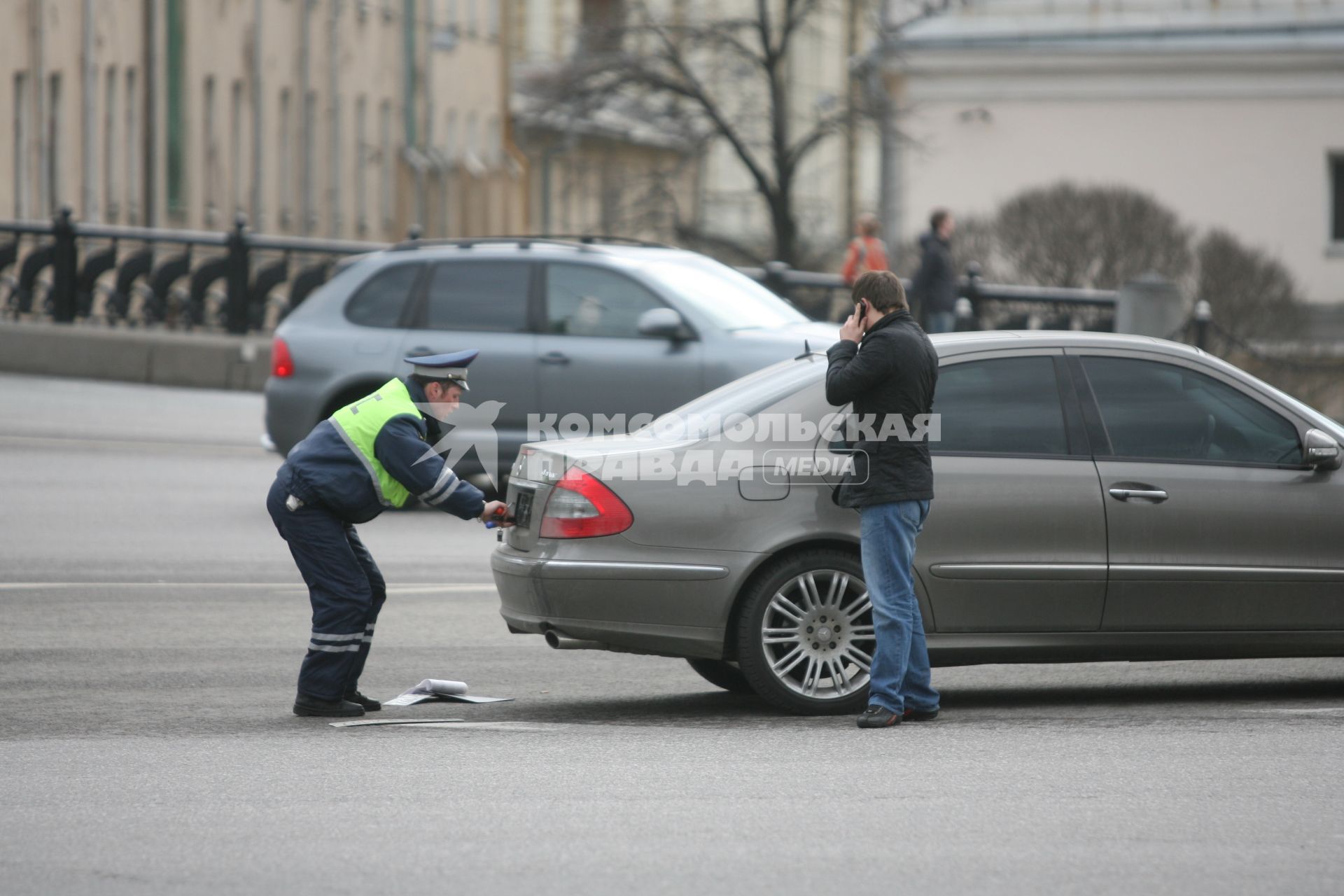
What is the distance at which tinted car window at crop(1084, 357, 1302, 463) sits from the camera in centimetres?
866

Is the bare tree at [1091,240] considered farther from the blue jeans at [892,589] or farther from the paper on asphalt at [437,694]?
the blue jeans at [892,589]

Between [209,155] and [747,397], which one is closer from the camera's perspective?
[747,397]

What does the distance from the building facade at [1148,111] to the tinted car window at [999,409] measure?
24.5 metres

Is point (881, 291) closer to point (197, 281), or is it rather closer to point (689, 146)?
point (197, 281)

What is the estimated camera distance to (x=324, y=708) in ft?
27.6

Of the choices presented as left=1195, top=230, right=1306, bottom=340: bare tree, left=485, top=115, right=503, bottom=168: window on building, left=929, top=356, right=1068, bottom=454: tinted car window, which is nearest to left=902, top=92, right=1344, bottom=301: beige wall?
left=1195, top=230, right=1306, bottom=340: bare tree

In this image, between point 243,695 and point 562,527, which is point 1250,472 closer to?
point 562,527

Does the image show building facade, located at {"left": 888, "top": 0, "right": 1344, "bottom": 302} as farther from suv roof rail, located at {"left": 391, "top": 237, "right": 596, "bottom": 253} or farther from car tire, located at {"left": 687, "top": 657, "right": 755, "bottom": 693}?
car tire, located at {"left": 687, "top": 657, "right": 755, "bottom": 693}

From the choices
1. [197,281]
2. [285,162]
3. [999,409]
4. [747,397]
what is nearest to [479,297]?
[747,397]

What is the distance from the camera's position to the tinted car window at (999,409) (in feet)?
28.0

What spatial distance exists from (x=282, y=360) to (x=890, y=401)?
25.2ft

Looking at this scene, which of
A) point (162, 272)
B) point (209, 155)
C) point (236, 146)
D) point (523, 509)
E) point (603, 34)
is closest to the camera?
point (523, 509)

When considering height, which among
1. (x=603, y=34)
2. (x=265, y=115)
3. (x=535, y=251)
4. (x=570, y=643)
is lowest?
(x=570, y=643)

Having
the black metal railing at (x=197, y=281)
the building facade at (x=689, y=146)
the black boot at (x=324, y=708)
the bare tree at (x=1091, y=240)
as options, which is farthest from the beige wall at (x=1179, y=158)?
the black boot at (x=324, y=708)
